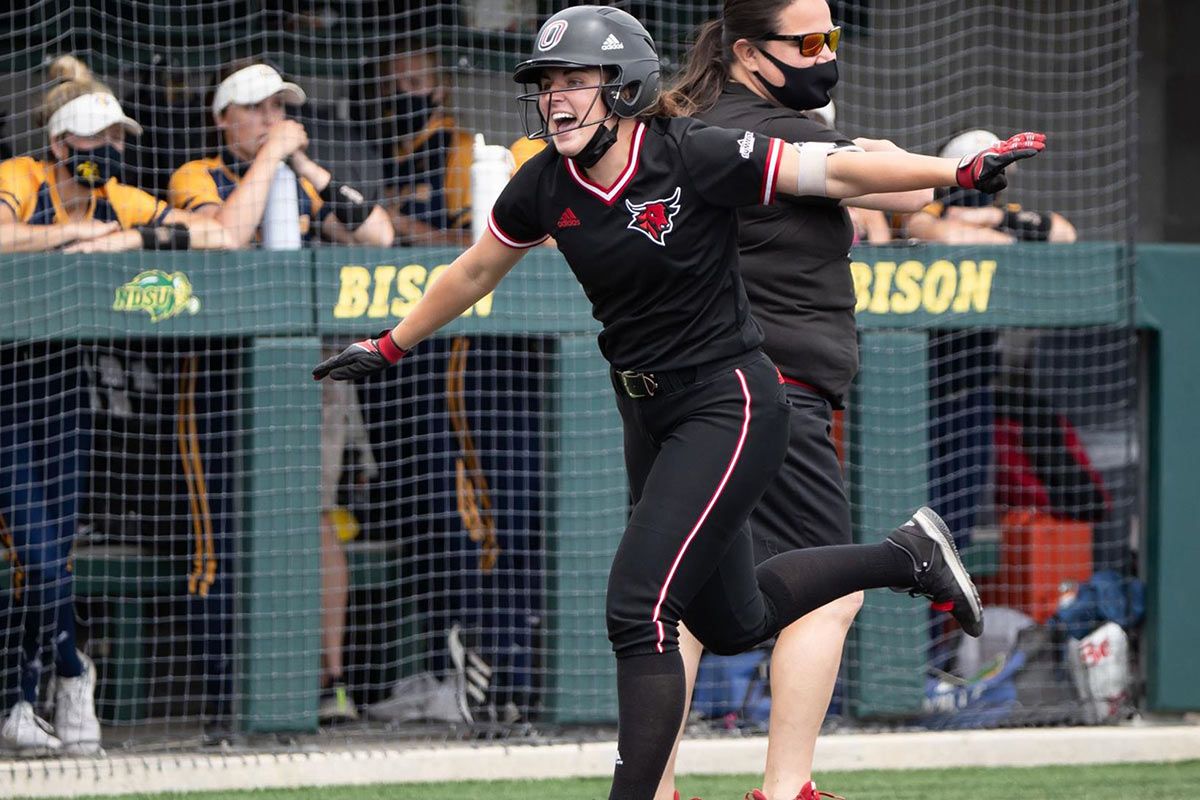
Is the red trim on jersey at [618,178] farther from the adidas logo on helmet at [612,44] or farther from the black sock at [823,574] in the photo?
the black sock at [823,574]

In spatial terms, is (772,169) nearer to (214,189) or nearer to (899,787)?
(899,787)

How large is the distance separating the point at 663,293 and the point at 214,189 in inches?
109

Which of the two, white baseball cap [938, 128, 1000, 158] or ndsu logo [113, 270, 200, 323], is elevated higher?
Answer: white baseball cap [938, 128, 1000, 158]

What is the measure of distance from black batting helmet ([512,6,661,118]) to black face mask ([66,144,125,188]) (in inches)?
103

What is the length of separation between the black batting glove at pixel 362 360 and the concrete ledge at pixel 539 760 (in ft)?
6.08

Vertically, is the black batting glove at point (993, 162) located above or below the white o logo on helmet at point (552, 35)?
below

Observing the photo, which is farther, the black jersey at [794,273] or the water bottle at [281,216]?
the water bottle at [281,216]

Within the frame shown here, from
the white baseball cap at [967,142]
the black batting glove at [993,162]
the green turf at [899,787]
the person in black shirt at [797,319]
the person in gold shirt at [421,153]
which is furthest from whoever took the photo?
the white baseball cap at [967,142]

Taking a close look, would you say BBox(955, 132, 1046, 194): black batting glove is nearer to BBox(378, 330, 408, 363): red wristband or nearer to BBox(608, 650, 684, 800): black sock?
BBox(608, 650, 684, 800): black sock

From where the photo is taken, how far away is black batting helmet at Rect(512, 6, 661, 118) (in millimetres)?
3191

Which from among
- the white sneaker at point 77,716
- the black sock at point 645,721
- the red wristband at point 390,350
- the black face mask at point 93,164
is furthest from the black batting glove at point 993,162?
the white sneaker at point 77,716

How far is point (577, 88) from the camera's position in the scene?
3.19 m

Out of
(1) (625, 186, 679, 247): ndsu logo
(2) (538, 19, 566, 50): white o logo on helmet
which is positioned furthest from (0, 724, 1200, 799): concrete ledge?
(2) (538, 19, 566, 50): white o logo on helmet

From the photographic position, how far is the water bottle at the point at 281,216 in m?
5.55
